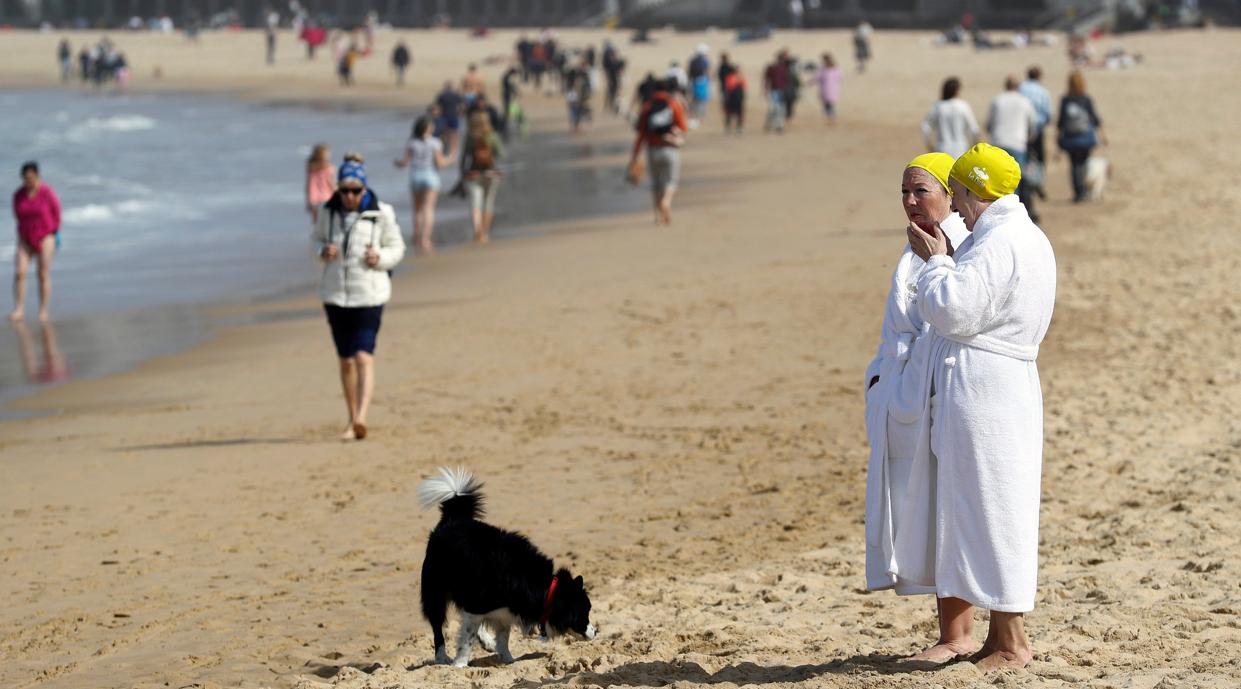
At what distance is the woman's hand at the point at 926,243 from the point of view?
493 cm

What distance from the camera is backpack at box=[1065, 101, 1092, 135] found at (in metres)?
19.7

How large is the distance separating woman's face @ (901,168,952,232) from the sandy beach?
4.84ft

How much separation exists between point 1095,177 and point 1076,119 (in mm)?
1295

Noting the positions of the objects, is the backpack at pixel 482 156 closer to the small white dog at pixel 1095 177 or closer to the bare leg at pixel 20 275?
the bare leg at pixel 20 275

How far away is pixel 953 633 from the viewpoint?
17.3 feet

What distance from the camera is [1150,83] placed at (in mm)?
39812

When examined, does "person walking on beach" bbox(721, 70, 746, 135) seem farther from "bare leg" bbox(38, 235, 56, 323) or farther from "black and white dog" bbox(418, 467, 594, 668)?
"black and white dog" bbox(418, 467, 594, 668)

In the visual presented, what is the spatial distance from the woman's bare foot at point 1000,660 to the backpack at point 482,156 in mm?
13773

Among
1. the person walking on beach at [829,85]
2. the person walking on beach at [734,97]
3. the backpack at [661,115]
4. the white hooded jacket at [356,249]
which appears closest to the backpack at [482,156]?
the backpack at [661,115]

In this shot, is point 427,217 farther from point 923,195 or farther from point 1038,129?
point 923,195

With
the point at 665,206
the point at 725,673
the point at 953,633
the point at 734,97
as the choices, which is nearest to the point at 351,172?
the point at 725,673

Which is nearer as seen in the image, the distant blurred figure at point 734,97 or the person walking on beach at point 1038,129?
the person walking on beach at point 1038,129

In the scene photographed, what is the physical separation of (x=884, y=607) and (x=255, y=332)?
8.90m

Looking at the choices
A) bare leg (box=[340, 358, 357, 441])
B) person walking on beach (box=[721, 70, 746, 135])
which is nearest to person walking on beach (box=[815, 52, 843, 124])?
person walking on beach (box=[721, 70, 746, 135])
